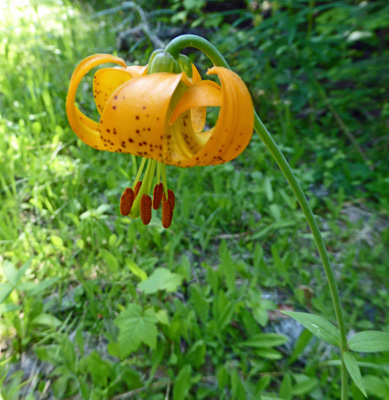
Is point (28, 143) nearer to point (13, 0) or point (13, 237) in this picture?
point (13, 237)

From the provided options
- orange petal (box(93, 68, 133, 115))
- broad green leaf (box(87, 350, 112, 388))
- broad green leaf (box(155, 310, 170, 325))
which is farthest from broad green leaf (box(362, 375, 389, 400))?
orange petal (box(93, 68, 133, 115))

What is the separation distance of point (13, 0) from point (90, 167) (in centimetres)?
135

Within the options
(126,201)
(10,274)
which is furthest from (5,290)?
(126,201)

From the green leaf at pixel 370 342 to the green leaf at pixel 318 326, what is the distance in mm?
40

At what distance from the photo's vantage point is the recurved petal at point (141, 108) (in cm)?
57

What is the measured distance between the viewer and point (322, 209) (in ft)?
7.06

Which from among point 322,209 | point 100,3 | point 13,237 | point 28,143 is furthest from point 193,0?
point 100,3

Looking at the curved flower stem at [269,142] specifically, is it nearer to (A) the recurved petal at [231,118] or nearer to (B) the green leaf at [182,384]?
(A) the recurved petal at [231,118]

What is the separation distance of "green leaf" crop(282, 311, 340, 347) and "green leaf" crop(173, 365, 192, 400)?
0.48 m

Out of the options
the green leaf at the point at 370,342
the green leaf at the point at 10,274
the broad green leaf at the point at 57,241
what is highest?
the green leaf at the point at 10,274

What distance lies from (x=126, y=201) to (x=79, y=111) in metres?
0.22

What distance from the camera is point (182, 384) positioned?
115 cm

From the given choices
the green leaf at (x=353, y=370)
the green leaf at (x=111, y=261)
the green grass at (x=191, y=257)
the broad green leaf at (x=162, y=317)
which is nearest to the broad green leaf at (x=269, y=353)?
the green grass at (x=191, y=257)

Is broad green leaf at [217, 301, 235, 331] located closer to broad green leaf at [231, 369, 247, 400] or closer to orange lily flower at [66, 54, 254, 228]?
broad green leaf at [231, 369, 247, 400]
